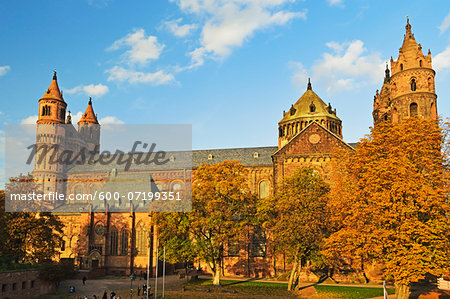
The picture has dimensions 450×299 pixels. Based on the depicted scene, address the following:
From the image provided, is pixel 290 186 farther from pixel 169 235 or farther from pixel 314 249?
pixel 169 235

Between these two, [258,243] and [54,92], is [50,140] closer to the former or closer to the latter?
[54,92]

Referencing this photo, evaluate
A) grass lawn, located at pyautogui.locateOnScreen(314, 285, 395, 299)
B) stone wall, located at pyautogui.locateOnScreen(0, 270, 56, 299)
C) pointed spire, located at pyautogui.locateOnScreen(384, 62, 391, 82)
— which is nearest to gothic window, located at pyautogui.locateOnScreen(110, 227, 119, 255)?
stone wall, located at pyautogui.locateOnScreen(0, 270, 56, 299)

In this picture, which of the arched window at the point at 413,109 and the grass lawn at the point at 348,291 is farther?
the arched window at the point at 413,109

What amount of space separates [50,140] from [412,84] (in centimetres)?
6910

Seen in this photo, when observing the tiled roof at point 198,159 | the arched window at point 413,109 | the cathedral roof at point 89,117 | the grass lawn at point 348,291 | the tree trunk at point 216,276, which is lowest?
the grass lawn at point 348,291

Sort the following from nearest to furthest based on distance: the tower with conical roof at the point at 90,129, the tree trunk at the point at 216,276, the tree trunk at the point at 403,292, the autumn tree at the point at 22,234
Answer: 1. the tree trunk at the point at 403,292
2. the tree trunk at the point at 216,276
3. the autumn tree at the point at 22,234
4. the tower with conical roof at the point at 90,129

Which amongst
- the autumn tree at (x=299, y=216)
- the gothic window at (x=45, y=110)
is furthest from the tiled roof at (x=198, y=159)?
the autumn tree at (x=299, y=216)

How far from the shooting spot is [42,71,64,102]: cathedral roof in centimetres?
8119

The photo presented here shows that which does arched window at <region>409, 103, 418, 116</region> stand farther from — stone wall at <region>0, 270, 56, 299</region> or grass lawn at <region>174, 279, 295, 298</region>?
stone wall at <region>0, 270, 56, 299</region>

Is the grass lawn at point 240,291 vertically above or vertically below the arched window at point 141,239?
below

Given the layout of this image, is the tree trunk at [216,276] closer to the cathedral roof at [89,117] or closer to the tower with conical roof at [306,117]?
the tower with conical roof at [306,117]

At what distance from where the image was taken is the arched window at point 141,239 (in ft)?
191

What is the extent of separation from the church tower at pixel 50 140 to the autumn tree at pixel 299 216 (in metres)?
52.6

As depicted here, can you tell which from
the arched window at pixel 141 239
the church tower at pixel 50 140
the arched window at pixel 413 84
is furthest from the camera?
the church tower at pixel 50 140
